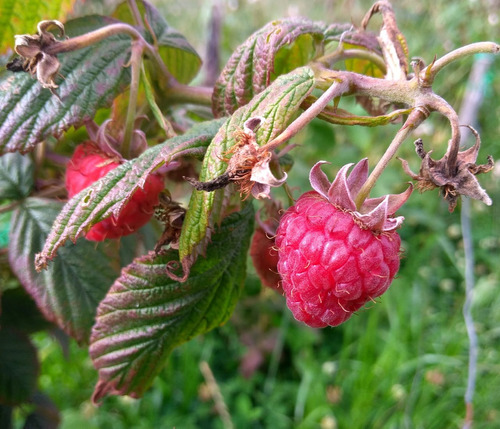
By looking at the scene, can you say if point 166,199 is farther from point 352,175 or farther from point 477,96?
point 477,96

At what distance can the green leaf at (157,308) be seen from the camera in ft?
1.76

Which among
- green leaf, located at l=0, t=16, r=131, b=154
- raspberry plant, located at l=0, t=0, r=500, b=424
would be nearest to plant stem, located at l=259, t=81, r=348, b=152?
raspberry plant, located at l=0, t=0, r=500, b=424

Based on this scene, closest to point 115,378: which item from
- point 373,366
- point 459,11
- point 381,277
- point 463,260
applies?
point 381,277

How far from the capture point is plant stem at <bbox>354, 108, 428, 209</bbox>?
1.36 ft

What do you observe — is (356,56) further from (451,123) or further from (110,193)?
(110,193)

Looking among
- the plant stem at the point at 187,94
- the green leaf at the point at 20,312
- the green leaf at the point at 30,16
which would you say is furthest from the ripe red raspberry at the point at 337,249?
the green leaf at the point at 20,312

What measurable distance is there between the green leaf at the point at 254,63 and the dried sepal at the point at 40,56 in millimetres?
169

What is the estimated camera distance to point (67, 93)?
558mm

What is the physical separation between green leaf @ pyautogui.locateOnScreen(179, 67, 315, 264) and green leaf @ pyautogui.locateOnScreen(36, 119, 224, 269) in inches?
1.2

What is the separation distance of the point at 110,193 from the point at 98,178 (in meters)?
0.10

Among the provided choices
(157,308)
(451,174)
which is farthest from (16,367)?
(451,174)

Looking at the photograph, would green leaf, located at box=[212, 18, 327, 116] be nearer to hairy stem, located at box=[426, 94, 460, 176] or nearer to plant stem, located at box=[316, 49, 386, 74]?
plant stem, located at box=[316, 49, 386, 74]

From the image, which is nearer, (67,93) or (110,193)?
(110,193)

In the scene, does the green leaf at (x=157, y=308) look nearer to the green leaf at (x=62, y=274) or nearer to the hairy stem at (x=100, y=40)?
the green leaf at (x=62, y=274)
